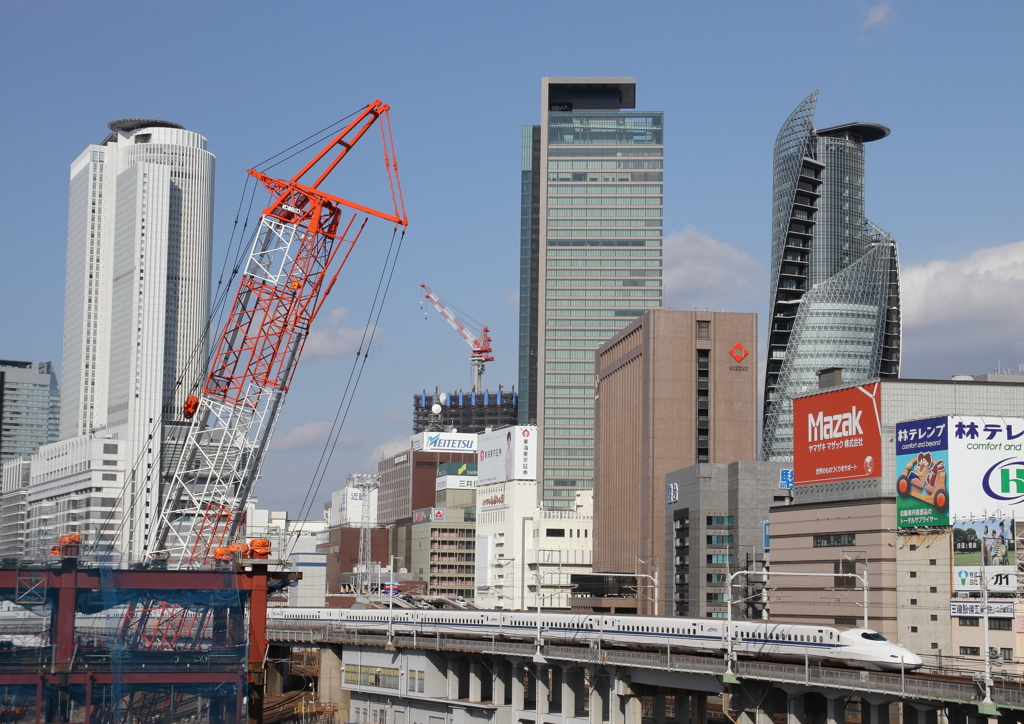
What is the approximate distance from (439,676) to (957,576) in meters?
47.4

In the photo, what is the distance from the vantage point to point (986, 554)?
114m

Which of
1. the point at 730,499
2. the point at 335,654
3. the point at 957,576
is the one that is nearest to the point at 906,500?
the point at 957,576

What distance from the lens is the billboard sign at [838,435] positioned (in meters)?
130

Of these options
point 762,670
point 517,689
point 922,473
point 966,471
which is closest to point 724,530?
point 922,473

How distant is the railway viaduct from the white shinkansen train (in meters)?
2.21

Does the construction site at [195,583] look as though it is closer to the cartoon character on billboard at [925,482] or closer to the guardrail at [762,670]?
the guardrail at [762,670]

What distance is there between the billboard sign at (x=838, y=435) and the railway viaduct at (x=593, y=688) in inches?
1080

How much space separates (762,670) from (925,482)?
5127 centimetres

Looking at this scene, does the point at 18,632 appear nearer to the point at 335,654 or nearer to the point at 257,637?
the point at 257,637

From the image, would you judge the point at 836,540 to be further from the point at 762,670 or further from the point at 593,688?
the point at 762,670

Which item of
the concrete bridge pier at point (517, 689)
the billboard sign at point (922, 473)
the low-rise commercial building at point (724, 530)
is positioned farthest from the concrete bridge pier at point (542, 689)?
the low-rise commercial building at point (724, 530)

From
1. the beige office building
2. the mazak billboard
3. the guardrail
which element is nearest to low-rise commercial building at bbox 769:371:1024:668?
the mazak billboard

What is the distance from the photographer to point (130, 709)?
75125 mm

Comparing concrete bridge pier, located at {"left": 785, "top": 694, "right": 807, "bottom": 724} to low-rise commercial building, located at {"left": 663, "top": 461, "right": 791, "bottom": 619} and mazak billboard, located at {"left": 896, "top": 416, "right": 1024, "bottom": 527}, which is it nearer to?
mazak billboard, located at {"left": 896, "top": 416, "right": 1024, "bottom": 527}
